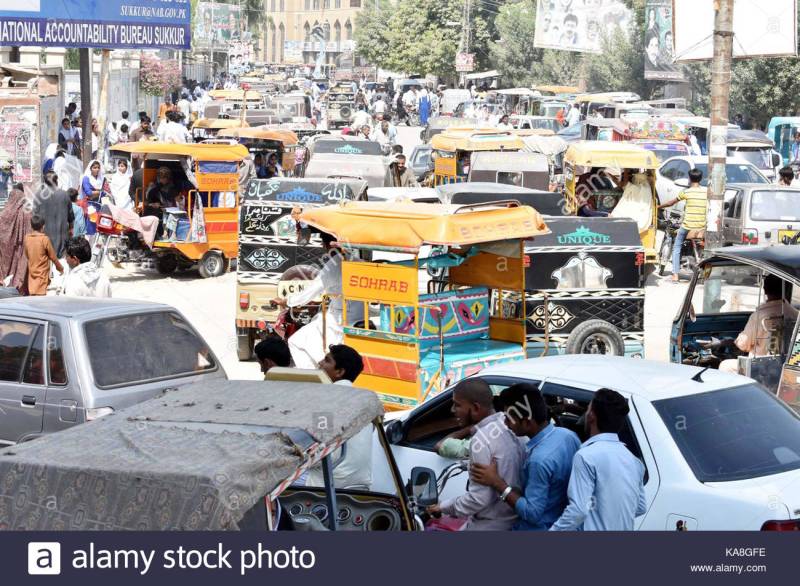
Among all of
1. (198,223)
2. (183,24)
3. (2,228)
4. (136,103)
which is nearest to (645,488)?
(2,228)

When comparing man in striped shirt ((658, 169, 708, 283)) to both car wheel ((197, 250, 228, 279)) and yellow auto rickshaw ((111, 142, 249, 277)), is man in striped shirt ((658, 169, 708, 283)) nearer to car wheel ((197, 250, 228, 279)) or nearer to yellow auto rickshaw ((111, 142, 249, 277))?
yellow auto rickshaw ((111, 142, 249, 277))

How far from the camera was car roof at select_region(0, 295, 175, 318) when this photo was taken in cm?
862

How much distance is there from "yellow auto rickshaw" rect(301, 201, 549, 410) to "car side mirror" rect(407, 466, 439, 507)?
130 inches

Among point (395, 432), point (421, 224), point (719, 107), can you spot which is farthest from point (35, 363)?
point (719, 107)

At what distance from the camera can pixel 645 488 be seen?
239 inches

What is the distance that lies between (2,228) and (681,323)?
8.30m

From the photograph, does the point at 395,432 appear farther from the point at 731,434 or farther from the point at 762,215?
the point at 762,215

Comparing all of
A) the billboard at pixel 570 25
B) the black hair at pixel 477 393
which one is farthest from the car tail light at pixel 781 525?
the billboard at pixel 570 25

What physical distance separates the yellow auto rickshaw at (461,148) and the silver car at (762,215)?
6815 millimetres

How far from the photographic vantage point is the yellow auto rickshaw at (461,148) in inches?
1013

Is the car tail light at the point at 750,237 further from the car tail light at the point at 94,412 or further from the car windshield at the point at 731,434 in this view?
the car tail light at the point at 94,412

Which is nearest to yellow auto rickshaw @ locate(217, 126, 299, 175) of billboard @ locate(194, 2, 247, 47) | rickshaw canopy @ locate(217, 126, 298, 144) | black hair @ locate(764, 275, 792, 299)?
rickshaw canopy @ locate(217, 126, 298, 144)

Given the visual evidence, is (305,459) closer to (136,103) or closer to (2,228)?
(2,228)

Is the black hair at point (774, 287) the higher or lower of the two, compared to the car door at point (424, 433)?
higher
